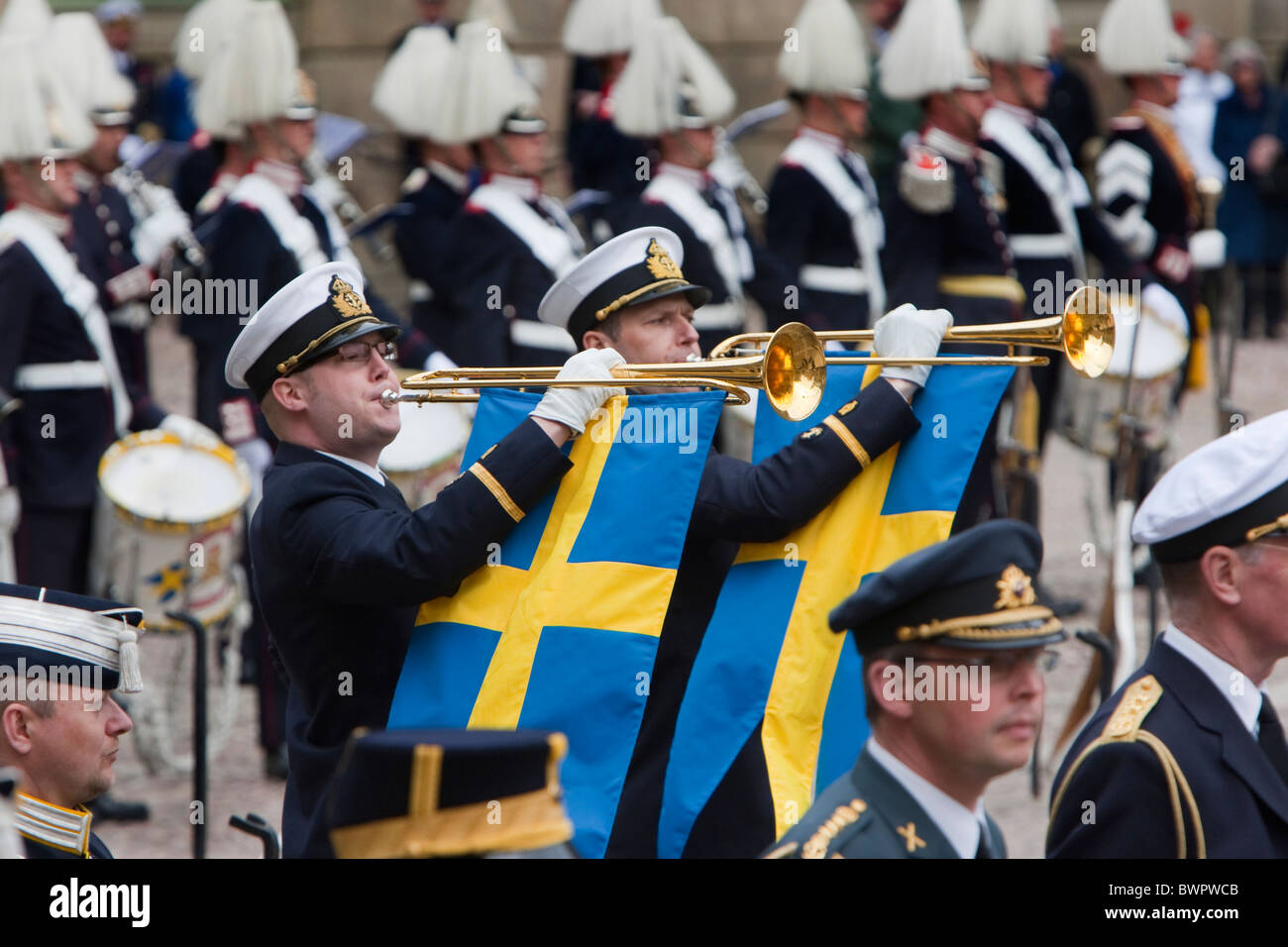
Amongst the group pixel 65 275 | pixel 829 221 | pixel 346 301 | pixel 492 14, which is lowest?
pixel 346 301

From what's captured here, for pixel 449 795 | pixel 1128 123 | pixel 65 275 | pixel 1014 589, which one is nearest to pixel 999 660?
pixel 1014 589

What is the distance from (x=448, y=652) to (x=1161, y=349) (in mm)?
5211

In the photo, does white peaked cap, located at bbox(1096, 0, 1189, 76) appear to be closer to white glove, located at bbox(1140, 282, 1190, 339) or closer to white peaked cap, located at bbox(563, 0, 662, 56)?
white glove, located at bbox(1140, 282, 1190, 339)

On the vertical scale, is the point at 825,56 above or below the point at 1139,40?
below

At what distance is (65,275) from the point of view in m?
7.01

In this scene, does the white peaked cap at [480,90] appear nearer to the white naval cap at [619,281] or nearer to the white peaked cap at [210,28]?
the white peaked cap at [210,28]

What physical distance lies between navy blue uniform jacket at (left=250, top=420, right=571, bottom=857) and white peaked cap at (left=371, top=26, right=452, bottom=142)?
6160mm

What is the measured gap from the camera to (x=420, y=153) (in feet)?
33.9

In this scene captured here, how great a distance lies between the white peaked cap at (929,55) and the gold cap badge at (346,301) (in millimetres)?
5060

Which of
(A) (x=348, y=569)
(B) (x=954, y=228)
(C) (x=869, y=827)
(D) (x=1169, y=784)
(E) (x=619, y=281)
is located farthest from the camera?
(B) (x=954, y=228)

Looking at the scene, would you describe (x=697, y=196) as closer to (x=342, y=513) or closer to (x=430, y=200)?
(x=430, y=200)

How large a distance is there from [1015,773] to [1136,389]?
2.34 meters

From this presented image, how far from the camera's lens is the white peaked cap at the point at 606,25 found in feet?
36.6
